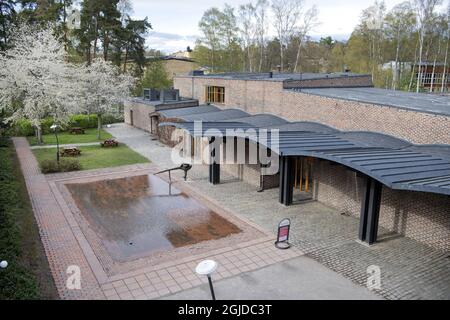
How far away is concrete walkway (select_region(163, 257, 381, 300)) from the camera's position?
9406 mm

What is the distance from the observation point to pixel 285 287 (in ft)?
32.2

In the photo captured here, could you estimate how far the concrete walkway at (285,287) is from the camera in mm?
9406

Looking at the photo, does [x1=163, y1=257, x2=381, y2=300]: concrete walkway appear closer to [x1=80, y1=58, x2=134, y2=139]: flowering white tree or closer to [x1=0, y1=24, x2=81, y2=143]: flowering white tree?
[x1=0, y1=24, x2=81, y2=143]: flowering white tree

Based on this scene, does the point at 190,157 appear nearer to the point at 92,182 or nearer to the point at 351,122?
the point at 92,182

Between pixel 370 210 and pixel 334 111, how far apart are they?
21.8 ft

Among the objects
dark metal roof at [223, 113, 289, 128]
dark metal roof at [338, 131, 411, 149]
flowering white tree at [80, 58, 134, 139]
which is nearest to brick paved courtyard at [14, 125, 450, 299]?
dark metal roof at [338, 131, 411, 149]

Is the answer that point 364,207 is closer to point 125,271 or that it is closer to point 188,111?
point 125,271

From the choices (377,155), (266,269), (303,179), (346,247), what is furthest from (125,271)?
(303,179)

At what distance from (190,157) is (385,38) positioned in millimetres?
28706

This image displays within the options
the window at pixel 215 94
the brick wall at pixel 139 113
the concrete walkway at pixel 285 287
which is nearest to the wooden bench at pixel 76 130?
the brick wall at pixel 139 113

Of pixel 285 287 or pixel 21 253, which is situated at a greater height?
pixel 21 253

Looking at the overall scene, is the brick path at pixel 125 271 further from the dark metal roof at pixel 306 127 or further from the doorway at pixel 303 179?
the dark metal roof at pixel 306 127

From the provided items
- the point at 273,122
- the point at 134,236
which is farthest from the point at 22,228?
the point at 273,122

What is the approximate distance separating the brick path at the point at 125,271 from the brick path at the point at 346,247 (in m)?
1.15
